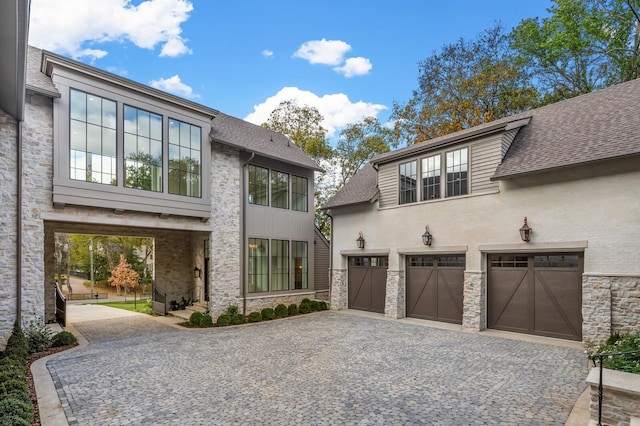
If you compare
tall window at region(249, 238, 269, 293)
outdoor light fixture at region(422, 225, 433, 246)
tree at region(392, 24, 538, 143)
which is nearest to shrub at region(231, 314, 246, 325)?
tall window at region(249, 238, 269, 293)

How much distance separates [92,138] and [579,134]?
1308cm

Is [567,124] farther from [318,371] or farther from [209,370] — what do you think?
[209,370]

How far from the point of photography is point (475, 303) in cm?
1070

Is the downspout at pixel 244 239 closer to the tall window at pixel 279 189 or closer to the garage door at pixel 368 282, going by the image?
the tall window at pixel 279 189

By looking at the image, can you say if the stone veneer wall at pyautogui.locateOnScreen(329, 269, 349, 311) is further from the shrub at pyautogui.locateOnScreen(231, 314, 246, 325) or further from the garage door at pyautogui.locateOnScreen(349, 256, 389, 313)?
the shrub at pyautogui.locateOnScreen(231, 314, 246, 325)

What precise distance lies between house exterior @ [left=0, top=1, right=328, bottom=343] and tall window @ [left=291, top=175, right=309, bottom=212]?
5 cm

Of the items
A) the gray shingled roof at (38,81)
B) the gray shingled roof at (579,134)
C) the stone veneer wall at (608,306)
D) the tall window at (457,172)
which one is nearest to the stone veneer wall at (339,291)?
the tall window at (457,172)

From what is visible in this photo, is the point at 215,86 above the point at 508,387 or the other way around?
above

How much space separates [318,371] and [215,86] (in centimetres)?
1826

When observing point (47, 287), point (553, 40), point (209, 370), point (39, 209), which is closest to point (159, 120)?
point (39, 209)

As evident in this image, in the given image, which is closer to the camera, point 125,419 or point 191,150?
point 125,419

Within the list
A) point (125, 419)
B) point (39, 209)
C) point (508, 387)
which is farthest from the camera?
point (39, 209)

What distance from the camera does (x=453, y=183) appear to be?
1178 cm

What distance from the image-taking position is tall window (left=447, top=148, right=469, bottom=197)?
1149 cm
